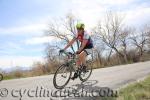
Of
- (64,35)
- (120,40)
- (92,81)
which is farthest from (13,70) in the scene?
(120,40)

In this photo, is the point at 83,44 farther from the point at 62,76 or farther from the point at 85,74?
the point at 85,74

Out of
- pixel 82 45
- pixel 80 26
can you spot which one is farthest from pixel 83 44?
pixel 80 26

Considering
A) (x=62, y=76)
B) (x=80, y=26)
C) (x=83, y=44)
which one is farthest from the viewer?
(x=83, y=44)

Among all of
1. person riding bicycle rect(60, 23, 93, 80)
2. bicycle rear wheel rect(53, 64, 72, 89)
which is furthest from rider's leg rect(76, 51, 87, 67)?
bicycle rear wheel rect(53, 64, 72, 89)

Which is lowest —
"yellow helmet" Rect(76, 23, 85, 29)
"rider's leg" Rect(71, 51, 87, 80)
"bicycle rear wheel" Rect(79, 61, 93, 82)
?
"bicycle rear wheel" Rect(79, 61, 93, 82)

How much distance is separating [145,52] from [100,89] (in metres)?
63.9

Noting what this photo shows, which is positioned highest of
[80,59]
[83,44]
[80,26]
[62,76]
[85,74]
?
[80,26]

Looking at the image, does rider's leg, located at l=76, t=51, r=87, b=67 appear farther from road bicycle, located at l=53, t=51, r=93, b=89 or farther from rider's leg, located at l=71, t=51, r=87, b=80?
road bicycle, located at l=53, t=51, r=93, b=89

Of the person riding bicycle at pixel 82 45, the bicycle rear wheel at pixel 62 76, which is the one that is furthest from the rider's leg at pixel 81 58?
the bicycle rear wheel at pixel 62 76

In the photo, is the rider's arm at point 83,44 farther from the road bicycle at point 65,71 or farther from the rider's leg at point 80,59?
the road bicycle at point 65,71

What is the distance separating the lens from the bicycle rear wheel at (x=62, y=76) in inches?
384

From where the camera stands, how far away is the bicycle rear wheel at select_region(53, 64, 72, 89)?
32.0ft

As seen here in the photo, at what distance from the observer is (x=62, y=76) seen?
9.93m

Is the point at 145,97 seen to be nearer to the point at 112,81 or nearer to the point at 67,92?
the point at 67,92
